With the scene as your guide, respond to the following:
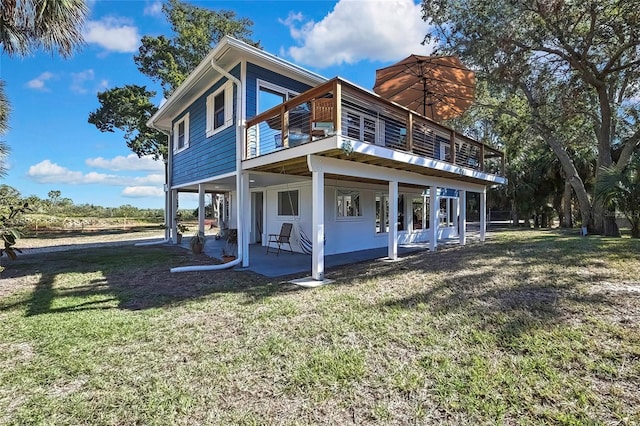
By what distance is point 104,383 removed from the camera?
9.34ft

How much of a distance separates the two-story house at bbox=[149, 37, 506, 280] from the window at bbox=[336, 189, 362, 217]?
3cm

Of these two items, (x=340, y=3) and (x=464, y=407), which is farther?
(x=340, y=3)

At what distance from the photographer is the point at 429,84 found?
10.8m

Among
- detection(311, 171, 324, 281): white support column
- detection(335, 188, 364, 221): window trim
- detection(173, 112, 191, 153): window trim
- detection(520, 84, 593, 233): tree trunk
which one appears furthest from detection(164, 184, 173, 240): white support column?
detection(520, 84, 593, 233): tree trunk

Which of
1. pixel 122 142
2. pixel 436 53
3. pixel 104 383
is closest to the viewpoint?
pixel 104 383

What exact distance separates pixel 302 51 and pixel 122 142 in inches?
572

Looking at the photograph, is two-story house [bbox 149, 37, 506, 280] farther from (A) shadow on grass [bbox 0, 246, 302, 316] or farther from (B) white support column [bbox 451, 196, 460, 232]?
(B) white support column [bbox 451, 196, 460, 232]

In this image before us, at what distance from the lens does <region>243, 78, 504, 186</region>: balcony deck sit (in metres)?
5.85

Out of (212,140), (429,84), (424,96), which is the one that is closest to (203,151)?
(212,140)

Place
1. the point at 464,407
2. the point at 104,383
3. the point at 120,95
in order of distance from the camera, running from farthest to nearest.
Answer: the point at 120,95, the point at 104,383, the point at 464,407

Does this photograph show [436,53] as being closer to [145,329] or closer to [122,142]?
[145,329]

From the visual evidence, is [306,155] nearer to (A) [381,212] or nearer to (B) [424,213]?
(A) [381,212]

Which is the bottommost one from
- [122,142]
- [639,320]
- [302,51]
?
[639,320]

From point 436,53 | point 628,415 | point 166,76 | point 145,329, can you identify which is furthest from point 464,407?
point 166,76
